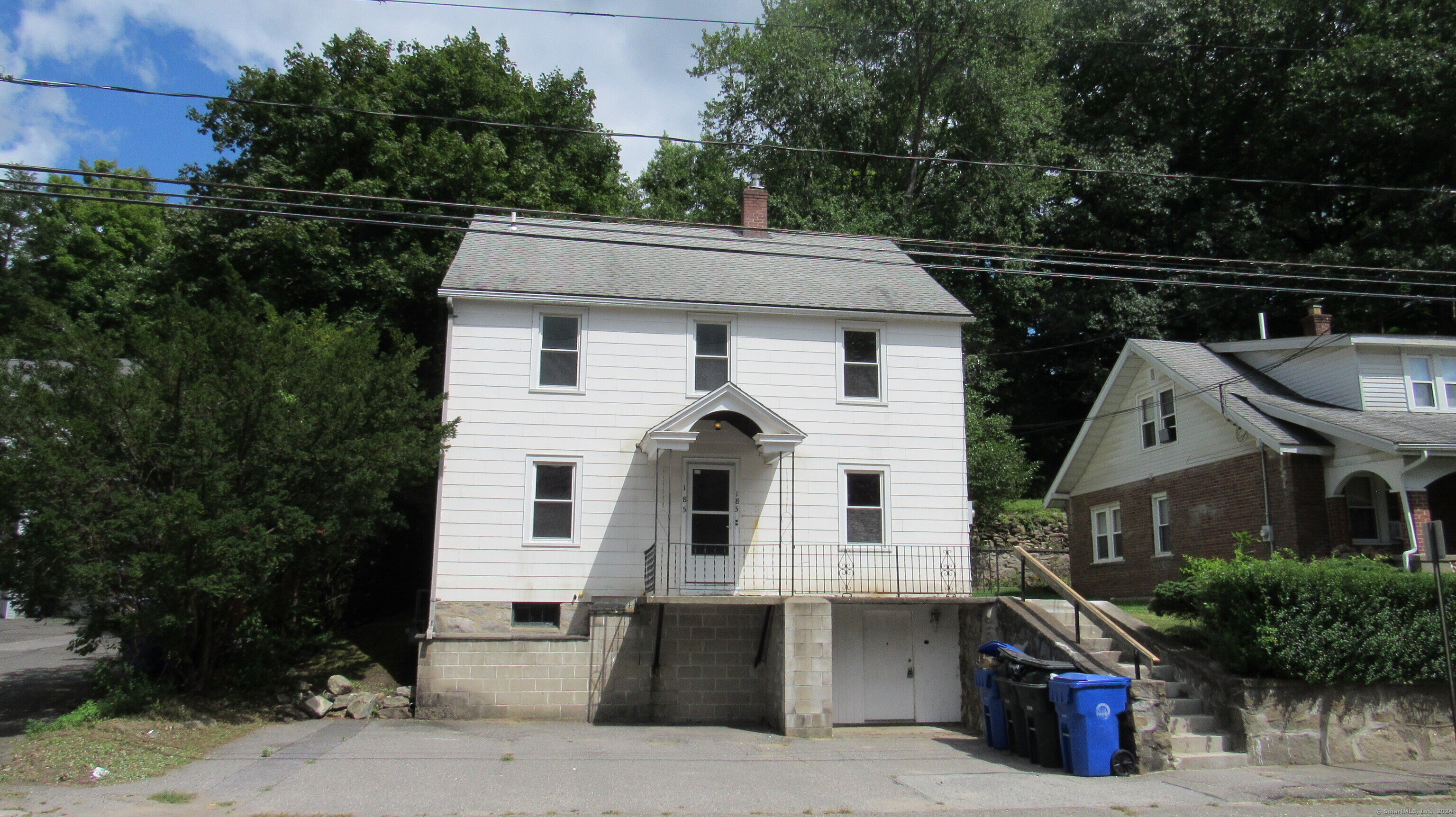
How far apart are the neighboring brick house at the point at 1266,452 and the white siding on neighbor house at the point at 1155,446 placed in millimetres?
38

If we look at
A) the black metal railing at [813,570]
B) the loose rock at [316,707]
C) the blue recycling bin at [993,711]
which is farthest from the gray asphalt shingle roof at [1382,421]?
the loose rock at [316,707]

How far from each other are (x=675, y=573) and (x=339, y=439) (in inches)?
219

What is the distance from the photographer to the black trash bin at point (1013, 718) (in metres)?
12.7

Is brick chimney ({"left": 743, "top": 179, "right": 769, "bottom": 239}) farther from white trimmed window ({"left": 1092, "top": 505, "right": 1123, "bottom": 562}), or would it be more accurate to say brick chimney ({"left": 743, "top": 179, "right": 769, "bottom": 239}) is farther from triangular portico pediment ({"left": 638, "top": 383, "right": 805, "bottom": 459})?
white trimmed window ({"left": 1092, "top": 505, "right": 1123, "bottom": 562})

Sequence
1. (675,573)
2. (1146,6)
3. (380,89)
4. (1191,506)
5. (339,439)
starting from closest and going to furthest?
(339,439) < (675,573) < (1191,506) < (380,89) < (1146,6)

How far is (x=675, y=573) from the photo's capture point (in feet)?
52.4

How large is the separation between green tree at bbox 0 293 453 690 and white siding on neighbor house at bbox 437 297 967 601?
1.18 meters

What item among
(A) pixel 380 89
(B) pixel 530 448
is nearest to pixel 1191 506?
(B) pixel 530 448

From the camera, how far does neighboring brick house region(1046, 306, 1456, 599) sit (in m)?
18.1

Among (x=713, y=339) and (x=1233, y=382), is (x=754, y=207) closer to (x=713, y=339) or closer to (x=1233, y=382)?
(x=713, y=339)

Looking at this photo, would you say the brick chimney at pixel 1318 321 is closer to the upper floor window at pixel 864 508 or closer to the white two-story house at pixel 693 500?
the white two-story house at pixel 693 500

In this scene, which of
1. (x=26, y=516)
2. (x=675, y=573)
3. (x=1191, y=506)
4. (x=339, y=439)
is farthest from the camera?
(x=1191, y=506)

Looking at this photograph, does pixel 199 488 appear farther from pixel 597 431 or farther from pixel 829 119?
pixel 829 119

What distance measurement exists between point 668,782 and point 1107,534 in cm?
1704
